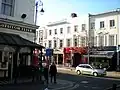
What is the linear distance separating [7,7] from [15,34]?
2.51 meters

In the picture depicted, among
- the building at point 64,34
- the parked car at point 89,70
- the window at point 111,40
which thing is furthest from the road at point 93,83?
the building at point 64,34

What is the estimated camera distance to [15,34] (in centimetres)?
2141

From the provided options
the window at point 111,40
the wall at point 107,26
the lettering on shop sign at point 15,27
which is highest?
the wall at point 107,26

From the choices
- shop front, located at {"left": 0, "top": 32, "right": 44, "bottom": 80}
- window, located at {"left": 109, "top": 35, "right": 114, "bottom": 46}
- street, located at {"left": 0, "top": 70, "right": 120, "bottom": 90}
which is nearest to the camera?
street, located at {"left": 0, "top": 70, "right": 120, "bottom": 90}

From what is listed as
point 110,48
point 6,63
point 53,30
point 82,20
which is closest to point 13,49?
point 6,63

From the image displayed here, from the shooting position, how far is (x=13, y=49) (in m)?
19.7

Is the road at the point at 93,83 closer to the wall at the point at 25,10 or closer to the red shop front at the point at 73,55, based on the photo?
the wall at the point at 25,10

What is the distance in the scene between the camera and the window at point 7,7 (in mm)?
21436

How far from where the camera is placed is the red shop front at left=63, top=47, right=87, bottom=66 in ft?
159

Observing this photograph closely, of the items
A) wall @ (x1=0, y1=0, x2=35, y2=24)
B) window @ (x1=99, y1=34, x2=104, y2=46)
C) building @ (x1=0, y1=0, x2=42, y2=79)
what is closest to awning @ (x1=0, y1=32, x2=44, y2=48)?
building @ (x1=0, y1=0, x2=42, y2=79)

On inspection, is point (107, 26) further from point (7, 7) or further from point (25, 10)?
point (7, 7)

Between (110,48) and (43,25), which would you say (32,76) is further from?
(43,25)

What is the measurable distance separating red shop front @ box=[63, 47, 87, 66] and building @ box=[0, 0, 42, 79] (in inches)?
1000

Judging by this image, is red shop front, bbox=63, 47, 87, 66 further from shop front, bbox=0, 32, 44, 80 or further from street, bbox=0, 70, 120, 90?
shop front, bbox=0, 32, 44, 80
